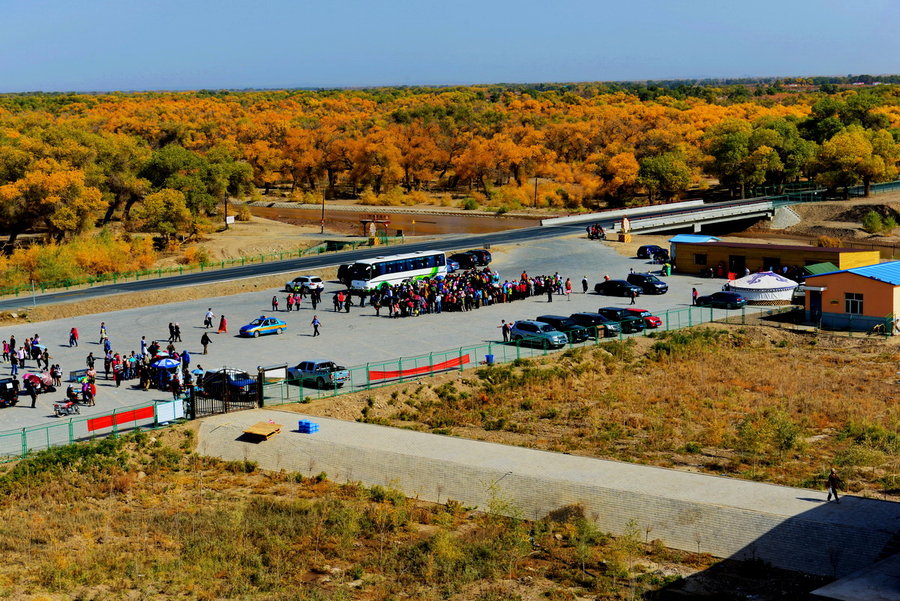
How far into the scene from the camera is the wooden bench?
34778 mm

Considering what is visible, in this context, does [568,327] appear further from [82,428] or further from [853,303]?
[82,428]

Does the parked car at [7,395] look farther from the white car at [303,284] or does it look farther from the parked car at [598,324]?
the parked car at [598,324]

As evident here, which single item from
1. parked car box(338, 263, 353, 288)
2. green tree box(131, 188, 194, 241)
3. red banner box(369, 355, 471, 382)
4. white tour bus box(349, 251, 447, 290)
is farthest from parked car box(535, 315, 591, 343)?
green tree box(131, 188, 194, 241)

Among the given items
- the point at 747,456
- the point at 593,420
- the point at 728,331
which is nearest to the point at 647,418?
the point at 593,420

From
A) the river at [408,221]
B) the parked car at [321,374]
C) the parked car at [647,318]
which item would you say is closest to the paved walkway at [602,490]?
the parked car at [321,374]

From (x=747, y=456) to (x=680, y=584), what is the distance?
34.0 ft

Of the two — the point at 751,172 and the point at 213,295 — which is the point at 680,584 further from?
the point at 751,172

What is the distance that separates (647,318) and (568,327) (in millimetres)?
4515

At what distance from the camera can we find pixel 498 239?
8438 cm

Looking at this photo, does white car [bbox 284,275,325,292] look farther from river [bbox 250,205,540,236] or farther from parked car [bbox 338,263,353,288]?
river [bbox 250,205,540,236]

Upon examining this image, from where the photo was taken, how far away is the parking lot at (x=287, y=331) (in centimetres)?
4281

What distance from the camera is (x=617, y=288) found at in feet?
196

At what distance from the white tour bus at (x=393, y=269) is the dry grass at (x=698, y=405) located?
18.3 m

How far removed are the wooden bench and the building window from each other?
1215 inches
